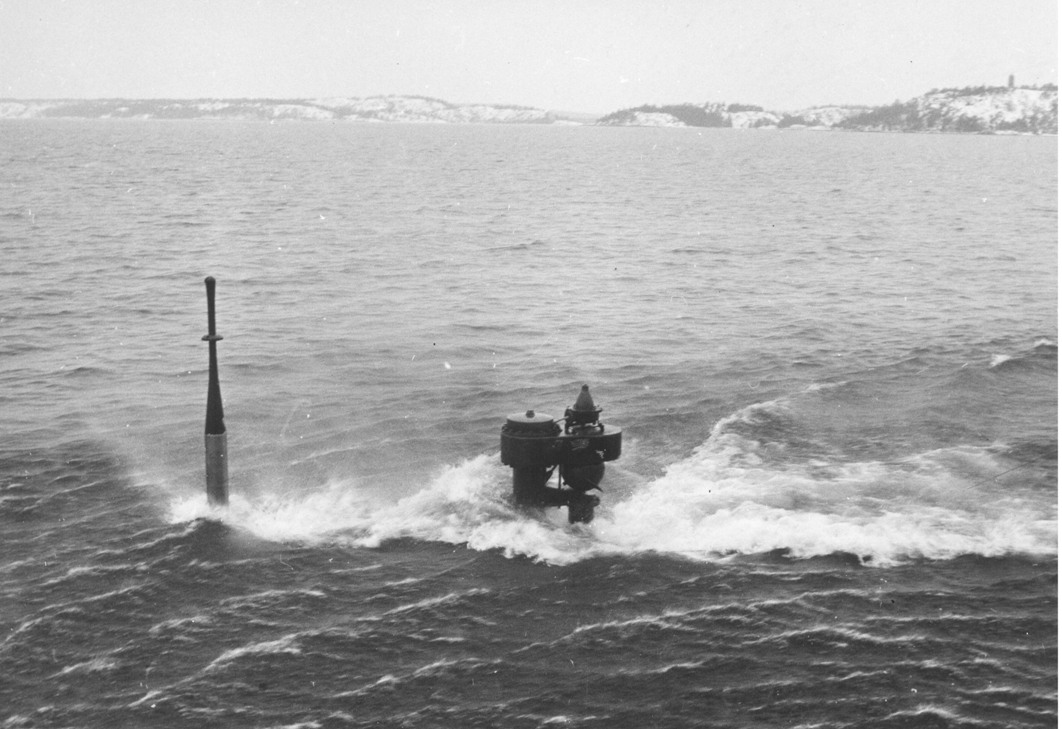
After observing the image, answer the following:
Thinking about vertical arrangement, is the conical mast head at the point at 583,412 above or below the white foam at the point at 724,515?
above

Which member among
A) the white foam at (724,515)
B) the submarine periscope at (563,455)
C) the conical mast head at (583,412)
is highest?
the conical mast head at (583,412)

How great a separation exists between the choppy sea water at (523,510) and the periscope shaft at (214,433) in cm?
46

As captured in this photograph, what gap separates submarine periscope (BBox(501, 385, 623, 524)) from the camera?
17828 mm

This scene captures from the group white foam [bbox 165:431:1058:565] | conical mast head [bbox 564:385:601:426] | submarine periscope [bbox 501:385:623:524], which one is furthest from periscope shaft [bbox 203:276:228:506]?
conical mast head [bbox 564:385:601:426]

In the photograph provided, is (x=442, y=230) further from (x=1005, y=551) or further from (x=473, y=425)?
(x=1005, y=551)

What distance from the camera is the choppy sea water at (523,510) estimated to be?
44.3 feet

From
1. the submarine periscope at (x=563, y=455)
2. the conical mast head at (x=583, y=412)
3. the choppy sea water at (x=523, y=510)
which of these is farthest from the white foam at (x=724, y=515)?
the conical mast head at (x=583, y=412)

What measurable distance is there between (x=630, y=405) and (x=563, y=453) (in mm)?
8015

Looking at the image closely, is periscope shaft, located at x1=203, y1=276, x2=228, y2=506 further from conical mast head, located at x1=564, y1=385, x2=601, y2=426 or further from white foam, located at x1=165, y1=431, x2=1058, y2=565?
conical mast head, located at x1=564, y1=385, x2=601, y2=426

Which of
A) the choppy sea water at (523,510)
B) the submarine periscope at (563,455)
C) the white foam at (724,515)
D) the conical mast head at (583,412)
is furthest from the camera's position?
the conical mast head at (583,412)

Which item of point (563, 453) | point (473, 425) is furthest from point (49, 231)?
point (563, 453)

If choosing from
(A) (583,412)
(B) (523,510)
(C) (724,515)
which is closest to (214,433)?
(B) (523,510)

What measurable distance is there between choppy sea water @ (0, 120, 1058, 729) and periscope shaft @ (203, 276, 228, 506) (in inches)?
18.1

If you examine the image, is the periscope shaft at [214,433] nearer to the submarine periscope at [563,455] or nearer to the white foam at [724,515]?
the white foam at [724,515]
